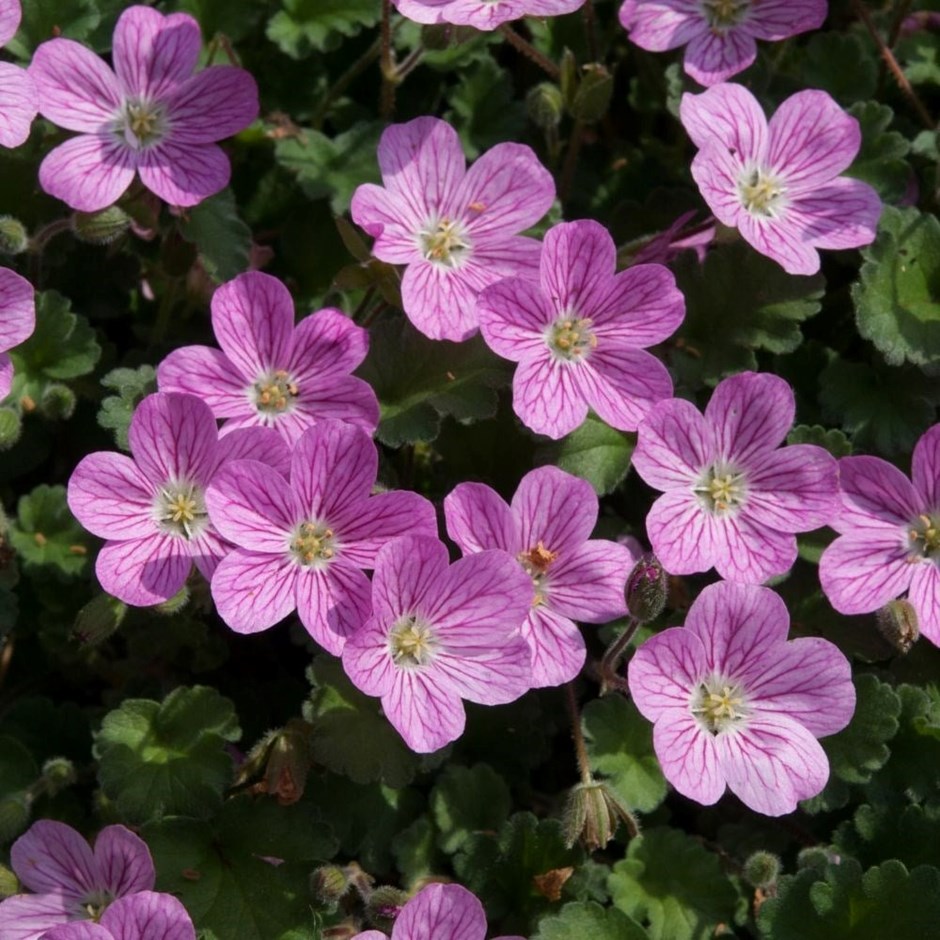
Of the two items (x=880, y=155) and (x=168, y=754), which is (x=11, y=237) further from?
(x=880, y=155)

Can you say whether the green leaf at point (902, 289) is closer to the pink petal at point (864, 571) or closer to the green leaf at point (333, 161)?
the pink petal at point (864, 571)

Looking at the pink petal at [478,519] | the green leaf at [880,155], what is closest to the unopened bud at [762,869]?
the pink petal at [478,519]

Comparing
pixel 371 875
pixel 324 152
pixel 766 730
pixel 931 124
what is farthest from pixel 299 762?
pixel 931 124

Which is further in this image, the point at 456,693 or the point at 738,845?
the point at 738,845

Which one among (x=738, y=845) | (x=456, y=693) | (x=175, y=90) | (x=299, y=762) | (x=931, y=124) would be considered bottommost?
(x=738, y=845)

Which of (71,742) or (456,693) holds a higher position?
(456,693)

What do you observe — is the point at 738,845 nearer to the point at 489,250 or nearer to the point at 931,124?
the point at 489,250

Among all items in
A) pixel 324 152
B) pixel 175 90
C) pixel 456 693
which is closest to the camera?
pixel 456 693

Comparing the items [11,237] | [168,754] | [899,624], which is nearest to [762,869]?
[899,624]
